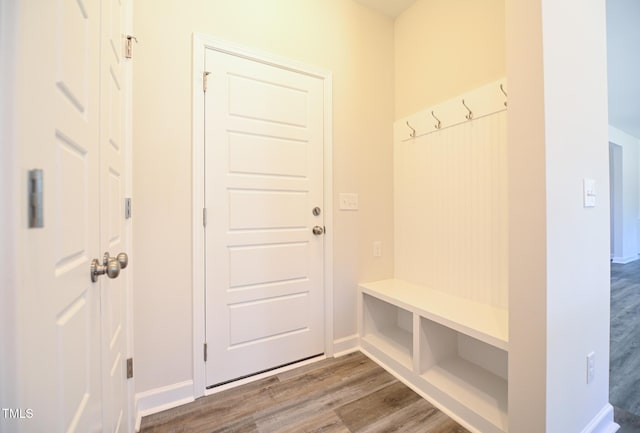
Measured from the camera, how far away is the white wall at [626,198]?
5.37 meters

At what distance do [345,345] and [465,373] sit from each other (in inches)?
33.2

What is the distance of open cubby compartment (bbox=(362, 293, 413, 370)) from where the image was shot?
191cm

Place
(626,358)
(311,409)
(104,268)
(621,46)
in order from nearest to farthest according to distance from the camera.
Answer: (104,268) < (311,409) < (626,358) < (621,46)

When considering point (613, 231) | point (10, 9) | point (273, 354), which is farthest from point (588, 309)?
point (613, 231)

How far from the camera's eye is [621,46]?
8.29 feet

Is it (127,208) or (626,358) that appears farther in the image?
(626,358)

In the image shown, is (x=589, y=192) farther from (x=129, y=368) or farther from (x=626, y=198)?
(x=626, y=198)

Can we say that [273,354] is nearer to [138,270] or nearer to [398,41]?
[138,270]

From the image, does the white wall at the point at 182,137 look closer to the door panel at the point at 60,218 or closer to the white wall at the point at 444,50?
the white wall at the point at 444,50

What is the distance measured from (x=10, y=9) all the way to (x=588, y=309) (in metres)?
2.05

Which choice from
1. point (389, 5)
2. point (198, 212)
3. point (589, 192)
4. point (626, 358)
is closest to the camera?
point (589, 192)

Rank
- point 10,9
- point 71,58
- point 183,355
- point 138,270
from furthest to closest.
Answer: point 183,355 → point 138,270 → point 71,58 → point 10,9

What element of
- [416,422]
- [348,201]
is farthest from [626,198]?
[416,422]

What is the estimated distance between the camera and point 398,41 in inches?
90.8
